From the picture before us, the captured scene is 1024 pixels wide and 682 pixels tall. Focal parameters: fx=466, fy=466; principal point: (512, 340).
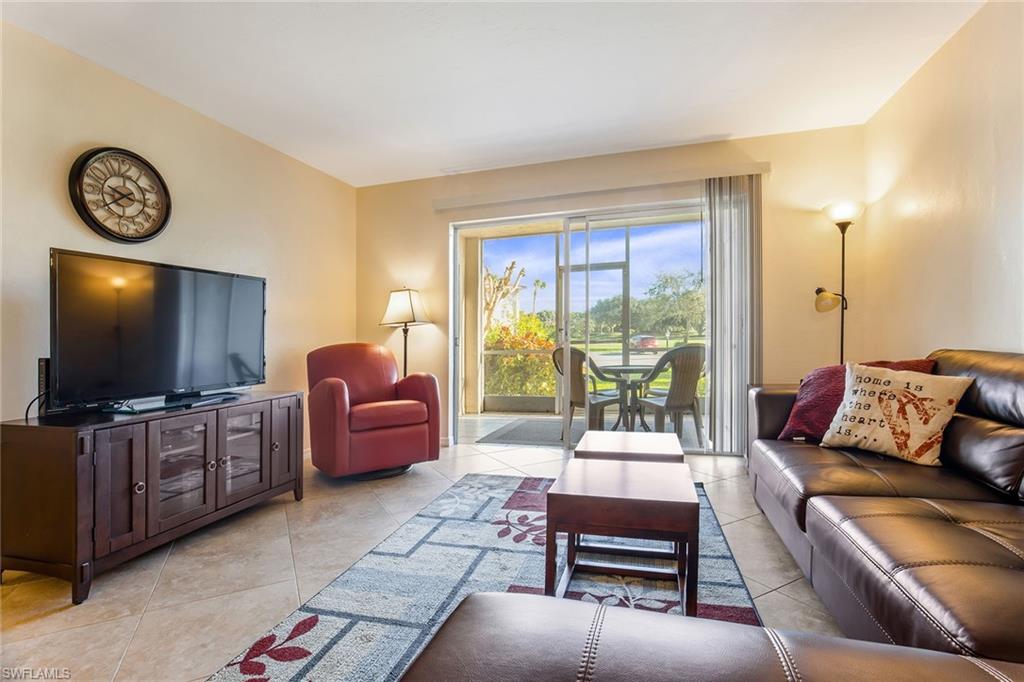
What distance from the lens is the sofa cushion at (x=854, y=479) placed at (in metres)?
1.55

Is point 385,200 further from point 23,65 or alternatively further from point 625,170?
point 23,65

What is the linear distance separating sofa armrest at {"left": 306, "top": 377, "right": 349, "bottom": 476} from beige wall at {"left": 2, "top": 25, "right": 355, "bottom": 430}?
783 mm

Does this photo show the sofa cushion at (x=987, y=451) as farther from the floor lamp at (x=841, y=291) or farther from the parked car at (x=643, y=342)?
the parked car at (x=643, y=342)

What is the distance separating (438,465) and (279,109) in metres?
2.66

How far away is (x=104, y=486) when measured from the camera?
1796mm

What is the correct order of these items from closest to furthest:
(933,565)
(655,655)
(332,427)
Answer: (655,655)
(933,565)
(332,427)

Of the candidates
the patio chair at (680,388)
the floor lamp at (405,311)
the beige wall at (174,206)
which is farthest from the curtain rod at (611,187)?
the patio chair at (680,388)

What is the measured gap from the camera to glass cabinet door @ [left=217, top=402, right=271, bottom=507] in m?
2.32

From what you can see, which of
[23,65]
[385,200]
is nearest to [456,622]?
[23,65]

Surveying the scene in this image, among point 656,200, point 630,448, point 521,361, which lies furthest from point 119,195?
point 521,361

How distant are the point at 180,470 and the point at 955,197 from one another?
400 centimetres

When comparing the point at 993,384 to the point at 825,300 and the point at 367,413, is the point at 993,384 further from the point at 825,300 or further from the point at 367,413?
the point at 367,413

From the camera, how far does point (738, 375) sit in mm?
3549

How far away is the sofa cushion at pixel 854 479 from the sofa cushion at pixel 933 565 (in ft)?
0.27
